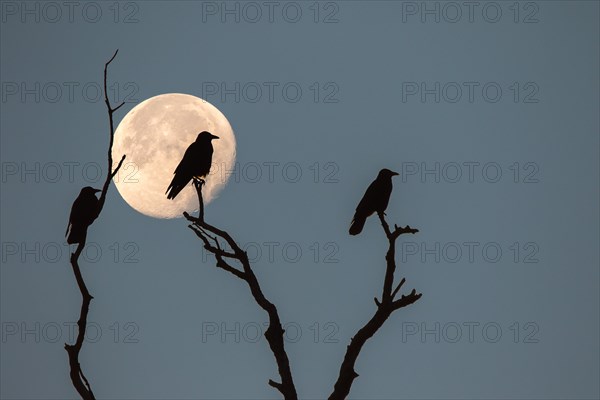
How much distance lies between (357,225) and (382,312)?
248cm

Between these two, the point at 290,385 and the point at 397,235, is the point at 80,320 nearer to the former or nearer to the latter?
the point at 290,385

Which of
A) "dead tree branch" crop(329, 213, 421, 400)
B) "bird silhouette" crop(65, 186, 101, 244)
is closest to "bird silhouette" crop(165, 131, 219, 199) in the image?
"bird silhouette" crop(65, 186, 101, 244)

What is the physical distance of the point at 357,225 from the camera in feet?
38.3

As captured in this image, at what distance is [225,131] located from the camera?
17.7 meters

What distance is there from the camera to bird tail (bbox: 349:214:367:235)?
11.6 m

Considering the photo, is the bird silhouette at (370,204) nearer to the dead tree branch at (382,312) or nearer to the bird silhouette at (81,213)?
the dead tree branch at (382,312)

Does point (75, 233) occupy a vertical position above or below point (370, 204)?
below

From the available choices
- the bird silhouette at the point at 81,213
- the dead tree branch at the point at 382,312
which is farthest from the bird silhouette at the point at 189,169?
the dead tree branch at the point at 382,312

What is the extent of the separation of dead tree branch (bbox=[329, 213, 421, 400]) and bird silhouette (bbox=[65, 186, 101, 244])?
3166mm

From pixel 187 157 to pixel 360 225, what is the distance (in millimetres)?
2377

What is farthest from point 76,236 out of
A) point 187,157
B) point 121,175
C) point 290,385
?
point 121,175

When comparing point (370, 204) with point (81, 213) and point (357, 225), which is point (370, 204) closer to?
point (357, 225)

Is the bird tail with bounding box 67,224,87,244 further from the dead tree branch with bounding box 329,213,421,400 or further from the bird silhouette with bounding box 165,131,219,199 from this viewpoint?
the dead tree branch with bounding box 329,213,421,400

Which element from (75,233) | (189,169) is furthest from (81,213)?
(189,169)
